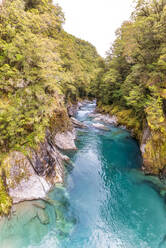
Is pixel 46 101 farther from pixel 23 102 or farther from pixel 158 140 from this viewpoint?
pixel 158 140

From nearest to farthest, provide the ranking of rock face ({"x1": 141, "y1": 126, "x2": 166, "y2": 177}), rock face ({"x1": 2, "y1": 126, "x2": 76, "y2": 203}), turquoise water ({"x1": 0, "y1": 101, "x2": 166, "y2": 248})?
turquoise water ({"x1": 0, "y1": 101, "x2": 166, "y2": 248})
rock face ({"x1": 2, "y1": 126, "x2": 76, "y2": 203})
rock face ({"x1": 141, "y1": 126, "x2": 166, "y2": 177})

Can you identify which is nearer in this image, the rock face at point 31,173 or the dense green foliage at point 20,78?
the dense green foliage at point 20,78

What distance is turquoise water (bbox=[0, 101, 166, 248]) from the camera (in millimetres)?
5520

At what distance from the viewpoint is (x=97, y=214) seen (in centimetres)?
702

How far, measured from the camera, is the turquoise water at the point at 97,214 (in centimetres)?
552

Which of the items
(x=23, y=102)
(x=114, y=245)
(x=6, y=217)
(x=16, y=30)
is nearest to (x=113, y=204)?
(x=114, y=245)

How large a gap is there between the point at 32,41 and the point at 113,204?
1071 centimetres

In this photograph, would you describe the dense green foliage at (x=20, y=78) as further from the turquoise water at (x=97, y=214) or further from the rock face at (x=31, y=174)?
the turquoise water at (x=97, y=214)

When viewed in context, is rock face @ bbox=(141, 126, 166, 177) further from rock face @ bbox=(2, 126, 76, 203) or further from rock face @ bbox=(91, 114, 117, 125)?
rock face @ bbox=(91, 114, 117, 125)

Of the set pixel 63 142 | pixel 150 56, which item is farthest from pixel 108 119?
pixel 63 142

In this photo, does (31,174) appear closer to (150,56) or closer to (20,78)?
(20,78)

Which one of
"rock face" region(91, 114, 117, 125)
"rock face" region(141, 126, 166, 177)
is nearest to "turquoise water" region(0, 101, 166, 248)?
"rock face" region(141, 126, 166, 177)

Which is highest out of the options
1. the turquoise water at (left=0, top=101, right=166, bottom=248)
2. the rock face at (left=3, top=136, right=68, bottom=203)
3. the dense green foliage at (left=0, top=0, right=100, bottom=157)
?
the dense green foliage at (left=0, top=0, right=100, bottom=157)

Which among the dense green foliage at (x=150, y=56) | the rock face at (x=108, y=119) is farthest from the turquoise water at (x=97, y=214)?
the rock face at (x=108, y=119)
